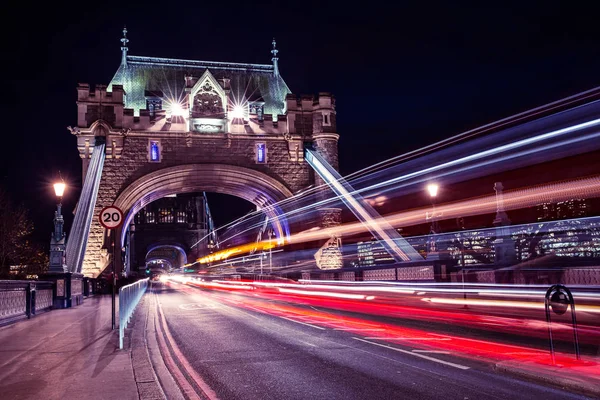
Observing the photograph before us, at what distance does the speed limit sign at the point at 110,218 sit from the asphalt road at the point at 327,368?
8.86ft

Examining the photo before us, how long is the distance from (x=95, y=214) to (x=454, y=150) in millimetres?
28071

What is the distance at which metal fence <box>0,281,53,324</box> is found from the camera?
46.1ft

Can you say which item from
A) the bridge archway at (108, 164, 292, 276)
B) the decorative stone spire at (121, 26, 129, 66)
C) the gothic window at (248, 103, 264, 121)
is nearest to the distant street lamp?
the bridge archway at (108, 164, 292, 276)

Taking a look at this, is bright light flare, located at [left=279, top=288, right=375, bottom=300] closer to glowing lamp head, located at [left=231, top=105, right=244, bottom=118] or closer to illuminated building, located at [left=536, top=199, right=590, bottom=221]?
illuminated building, located at [left=536, top=199, right=590, bottom=221]

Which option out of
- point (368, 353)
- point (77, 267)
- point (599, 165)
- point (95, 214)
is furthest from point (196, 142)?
point (368, 353)

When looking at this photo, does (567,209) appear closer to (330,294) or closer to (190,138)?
(330,294)

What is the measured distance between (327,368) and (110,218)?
6302 millimetres

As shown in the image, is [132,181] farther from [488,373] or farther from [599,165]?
[488,373]

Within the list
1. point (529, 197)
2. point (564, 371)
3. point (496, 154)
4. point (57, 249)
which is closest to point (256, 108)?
point (57, 249)

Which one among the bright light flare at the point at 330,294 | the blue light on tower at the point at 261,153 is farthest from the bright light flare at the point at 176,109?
the bright light flare at the point at 330,294

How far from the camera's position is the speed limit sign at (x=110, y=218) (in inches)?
454

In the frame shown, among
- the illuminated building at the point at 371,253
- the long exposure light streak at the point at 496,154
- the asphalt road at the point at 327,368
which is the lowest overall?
the asphalt road at the point at 327,368

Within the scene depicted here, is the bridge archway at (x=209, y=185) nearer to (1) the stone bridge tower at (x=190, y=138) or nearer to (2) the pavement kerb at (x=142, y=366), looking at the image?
(1) the stone bridge tower at (x=190, y=138)

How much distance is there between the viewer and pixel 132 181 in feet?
136
